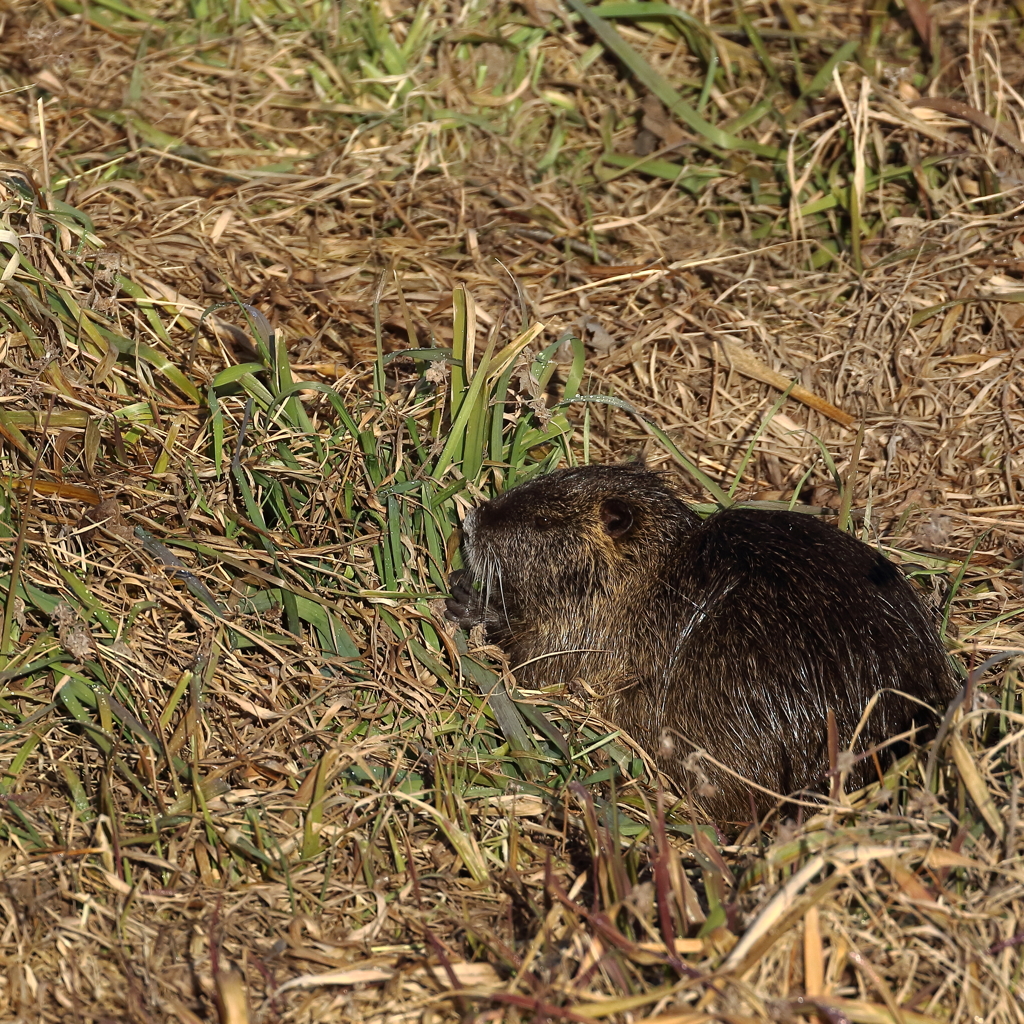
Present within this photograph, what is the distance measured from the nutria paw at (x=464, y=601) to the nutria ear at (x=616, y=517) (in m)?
0.47

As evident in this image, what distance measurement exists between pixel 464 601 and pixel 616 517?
1.83 ft

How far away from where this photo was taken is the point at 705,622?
3.47 meters

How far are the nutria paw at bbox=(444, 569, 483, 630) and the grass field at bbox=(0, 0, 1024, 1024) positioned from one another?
112mm

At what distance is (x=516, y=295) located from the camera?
14.8 feet

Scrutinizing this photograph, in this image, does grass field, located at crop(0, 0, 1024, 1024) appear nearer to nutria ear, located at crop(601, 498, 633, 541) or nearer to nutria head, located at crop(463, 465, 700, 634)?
nutria head, located at crop(463, 465, 700, 634)

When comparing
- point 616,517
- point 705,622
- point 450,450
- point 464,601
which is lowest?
point 464,601

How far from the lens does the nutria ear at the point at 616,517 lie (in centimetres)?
376

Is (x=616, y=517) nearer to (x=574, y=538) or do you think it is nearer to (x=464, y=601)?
(x=574, y=538)

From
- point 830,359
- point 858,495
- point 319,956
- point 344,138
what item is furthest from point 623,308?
point 319,956

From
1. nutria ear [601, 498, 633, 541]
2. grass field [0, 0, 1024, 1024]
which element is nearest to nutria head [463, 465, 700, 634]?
nutria ear [601, 498, 633, 541]

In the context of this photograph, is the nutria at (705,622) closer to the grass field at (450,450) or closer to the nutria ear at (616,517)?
the nutria ear at (616,517)

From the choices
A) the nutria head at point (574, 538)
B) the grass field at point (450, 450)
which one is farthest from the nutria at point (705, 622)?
the grass field at point (450, 450)

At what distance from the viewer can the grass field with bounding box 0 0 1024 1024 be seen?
260 centimetres

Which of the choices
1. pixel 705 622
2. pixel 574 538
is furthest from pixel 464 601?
pixel 705 622
